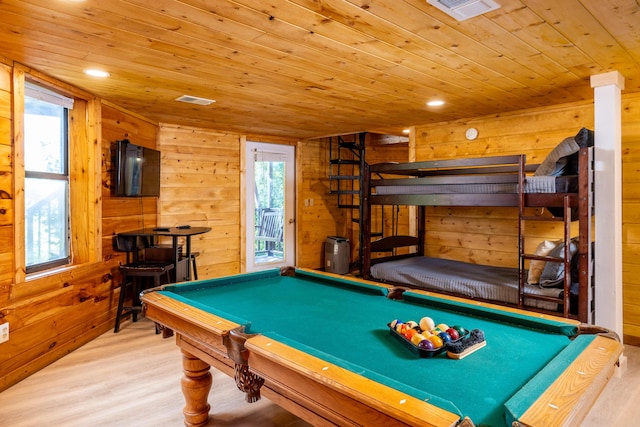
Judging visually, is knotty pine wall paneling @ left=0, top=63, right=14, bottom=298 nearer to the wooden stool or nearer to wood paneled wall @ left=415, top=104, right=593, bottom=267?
the wooden stool

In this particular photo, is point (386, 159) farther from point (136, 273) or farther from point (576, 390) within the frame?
point (576, 390)

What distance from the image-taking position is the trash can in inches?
244

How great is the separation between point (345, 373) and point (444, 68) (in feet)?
7.68

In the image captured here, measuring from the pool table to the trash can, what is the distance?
3.66 metres

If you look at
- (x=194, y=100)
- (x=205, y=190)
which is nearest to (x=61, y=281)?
(x=194, y=100)

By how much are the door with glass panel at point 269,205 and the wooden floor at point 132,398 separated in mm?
Answer: 2814

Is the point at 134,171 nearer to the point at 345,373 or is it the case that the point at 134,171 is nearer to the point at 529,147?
the point at 345,373

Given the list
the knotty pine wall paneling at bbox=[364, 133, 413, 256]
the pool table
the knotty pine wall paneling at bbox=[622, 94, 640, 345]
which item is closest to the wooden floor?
the pool table

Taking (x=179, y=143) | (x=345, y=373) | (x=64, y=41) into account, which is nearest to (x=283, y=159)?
(x=179, y=143)

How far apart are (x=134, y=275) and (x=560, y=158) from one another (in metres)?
3.71

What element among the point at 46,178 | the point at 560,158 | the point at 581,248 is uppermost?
the point at 560,158

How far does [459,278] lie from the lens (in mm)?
3564

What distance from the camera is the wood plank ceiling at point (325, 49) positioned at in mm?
1967

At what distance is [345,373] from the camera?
1225 mm
